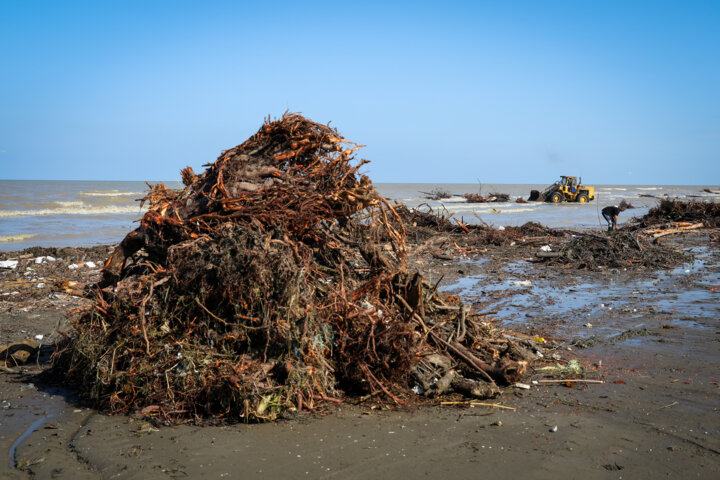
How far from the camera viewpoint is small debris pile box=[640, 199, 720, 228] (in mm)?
19734

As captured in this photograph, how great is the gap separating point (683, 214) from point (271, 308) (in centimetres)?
2056

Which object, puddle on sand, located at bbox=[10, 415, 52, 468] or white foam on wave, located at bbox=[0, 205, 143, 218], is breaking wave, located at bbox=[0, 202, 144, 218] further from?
puddle on sand, located at bbox=[10, 415, 52, 468]

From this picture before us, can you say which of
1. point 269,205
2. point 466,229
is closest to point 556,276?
point 466,229

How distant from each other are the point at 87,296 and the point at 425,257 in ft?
30.9

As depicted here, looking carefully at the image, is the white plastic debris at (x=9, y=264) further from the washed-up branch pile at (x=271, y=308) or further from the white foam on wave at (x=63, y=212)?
the white foam on wave at (x=63, y=212)

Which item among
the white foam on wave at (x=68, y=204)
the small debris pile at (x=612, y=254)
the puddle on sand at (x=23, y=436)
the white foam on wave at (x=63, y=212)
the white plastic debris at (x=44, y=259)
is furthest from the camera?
the white foam on wave at (x=68, y=204)

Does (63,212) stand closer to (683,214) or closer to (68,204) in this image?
(68,204)

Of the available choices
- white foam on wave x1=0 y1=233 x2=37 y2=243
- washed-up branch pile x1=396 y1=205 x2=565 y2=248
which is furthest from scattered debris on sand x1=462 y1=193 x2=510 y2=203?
white foam on wave x1=0 y1=233 x2=37 y2=243

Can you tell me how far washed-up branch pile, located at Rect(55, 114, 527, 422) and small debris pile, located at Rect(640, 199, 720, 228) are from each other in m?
17.4

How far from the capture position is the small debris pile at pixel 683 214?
64.7ft

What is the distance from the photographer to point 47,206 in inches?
1385

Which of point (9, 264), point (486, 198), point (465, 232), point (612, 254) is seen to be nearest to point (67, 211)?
point (9, 264)

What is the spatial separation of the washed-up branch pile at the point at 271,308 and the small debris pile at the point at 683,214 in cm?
1741

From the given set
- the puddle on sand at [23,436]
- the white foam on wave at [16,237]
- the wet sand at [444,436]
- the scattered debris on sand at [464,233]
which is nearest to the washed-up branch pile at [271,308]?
the wet sand at [444,436]
